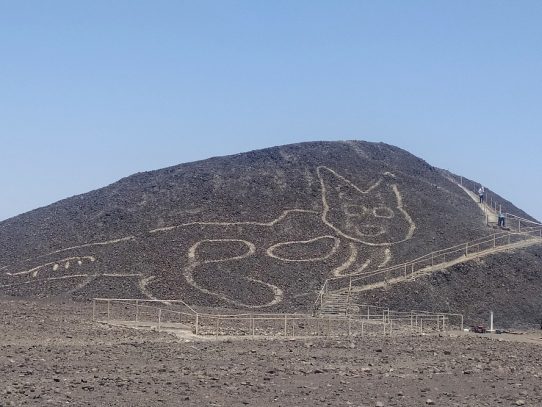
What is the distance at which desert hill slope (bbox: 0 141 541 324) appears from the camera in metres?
52.6

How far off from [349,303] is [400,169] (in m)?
24.1

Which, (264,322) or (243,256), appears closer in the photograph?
(264,322)

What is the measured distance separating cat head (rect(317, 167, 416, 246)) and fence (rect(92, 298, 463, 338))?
36.3 feet

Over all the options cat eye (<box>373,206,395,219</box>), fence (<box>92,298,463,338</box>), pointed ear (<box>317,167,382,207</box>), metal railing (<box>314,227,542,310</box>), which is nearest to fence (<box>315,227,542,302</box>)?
metal railing (<box>314,227,542,310</box>)

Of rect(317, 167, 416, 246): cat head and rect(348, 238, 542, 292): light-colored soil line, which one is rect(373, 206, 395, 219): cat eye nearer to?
rect(317, 167, 416, 246): cat head

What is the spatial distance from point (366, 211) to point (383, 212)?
3.95ft

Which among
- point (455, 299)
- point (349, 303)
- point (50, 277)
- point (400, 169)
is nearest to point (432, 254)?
point (455, 299)

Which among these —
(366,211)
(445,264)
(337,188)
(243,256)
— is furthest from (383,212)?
(243,256)

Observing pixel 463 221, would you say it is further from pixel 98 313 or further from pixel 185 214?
pixel 98 313

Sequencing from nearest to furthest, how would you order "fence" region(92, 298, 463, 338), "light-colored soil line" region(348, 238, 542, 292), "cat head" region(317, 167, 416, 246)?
"fence" region(92, 298, 463, 338), "light-colored soil line" region(348, 238, 542, 292), "cat head" region(317, 167, 416, 246)

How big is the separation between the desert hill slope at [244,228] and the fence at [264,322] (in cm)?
350

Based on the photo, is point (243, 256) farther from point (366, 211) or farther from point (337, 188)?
point (337, 188)

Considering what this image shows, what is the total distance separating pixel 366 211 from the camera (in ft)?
206

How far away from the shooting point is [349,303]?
163 ft
